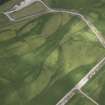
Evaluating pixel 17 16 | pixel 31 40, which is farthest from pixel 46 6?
pixel 31 40

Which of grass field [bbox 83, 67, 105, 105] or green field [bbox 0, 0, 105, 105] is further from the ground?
green field [bbox 0, 0, 105, 105]

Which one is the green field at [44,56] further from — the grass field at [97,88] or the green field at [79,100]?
the grass field at [97,88]

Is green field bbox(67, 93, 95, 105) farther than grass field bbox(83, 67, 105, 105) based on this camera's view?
No

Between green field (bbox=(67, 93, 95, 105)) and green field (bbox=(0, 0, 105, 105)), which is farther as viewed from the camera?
green field (bbox=(0, 0, 105, 105))

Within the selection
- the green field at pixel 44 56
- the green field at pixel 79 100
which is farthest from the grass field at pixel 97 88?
the green field at pixel 44 56

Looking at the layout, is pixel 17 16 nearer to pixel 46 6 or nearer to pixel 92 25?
pixel 46 6

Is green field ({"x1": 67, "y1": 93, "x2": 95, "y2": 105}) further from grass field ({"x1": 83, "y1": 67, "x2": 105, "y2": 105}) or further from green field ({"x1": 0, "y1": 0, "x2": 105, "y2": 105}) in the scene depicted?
grass field ({"x1": 83, "y1": 67, "x2": 105, "y2": 105})

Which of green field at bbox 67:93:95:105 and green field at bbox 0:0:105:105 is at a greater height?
green field at bbox 0:0:105:105

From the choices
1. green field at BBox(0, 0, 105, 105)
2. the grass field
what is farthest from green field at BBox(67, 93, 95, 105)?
the grass field

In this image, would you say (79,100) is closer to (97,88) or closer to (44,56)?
(97,88)
